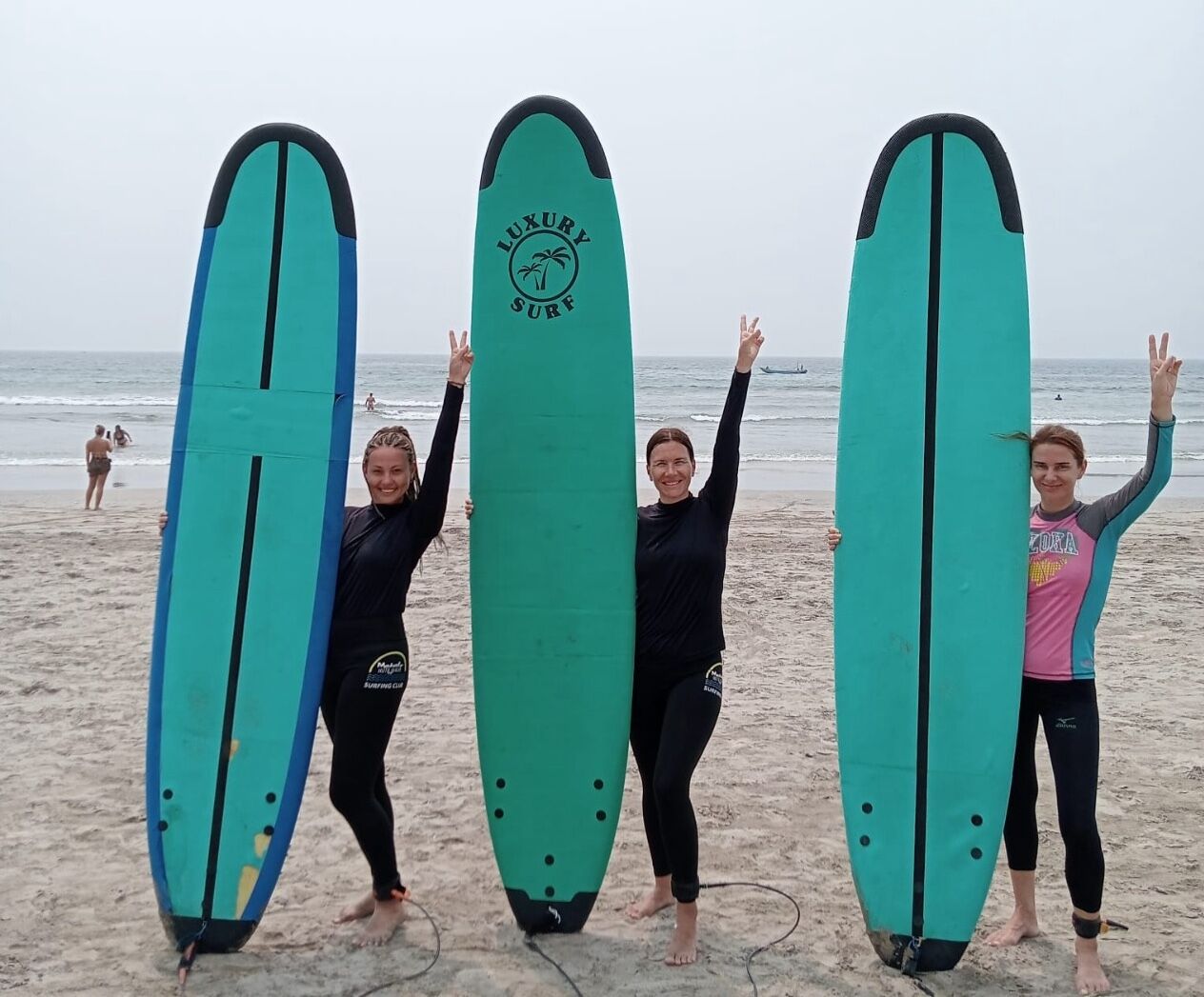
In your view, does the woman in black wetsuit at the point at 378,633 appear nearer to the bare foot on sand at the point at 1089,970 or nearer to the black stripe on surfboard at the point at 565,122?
the black stripe on surfboard at the point at 565,122

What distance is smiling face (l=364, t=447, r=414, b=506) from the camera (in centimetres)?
314

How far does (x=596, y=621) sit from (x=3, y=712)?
336 cm

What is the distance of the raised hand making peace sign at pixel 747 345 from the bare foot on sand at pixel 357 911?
2044 mm

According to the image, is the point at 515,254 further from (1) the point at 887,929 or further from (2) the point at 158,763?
(1) the point at 887,929

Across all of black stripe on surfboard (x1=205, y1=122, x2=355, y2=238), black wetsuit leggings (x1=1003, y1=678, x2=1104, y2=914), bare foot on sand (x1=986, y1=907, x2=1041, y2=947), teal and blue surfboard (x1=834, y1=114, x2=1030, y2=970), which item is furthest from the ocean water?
bare foot on sand (x1=986, y1=907, x2=1041, y2=947)

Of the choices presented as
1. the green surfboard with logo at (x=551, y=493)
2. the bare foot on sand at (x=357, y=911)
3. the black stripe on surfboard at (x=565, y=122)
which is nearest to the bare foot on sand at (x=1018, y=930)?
the green surfboard with logo at (x=551, y=493)

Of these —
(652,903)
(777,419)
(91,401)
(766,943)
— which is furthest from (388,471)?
(91,401)

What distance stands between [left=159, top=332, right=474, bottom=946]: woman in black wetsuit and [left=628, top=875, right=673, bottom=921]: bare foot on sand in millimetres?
744

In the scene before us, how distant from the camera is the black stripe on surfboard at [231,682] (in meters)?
3.16

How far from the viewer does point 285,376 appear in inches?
134

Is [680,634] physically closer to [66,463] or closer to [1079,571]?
[1079,571]

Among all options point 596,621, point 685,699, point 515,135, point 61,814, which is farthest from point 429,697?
point 515,135

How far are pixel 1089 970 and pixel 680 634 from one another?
1.47 m

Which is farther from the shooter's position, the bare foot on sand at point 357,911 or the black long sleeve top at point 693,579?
the bare foot on sand at point 357,911
